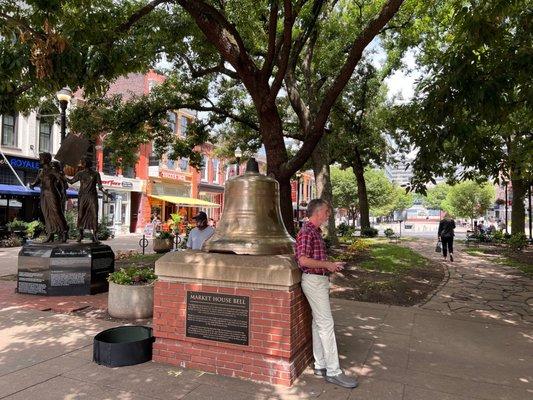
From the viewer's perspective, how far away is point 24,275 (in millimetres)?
8914

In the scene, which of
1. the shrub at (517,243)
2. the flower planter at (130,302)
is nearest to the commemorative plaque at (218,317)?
the flower planter at (130,302)

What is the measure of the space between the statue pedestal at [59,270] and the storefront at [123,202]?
25.6m

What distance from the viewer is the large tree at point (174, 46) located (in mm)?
6992

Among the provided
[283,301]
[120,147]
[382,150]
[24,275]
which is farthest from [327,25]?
[283,301]

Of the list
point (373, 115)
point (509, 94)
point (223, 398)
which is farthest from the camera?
point (373, 115)

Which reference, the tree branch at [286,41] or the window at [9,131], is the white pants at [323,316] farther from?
the window at [9,131]

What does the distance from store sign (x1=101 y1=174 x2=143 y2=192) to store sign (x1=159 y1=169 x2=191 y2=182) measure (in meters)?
3.23

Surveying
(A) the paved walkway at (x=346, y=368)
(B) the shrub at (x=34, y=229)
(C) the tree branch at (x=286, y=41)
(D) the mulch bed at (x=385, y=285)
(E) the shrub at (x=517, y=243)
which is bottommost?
(A) the paved walkway at (x=346, y=368)

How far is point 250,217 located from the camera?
5117 millimetres

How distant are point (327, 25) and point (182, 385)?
16736 millimetres

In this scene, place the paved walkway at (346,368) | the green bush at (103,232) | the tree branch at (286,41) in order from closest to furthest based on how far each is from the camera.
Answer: the paved walkway at (346,368) < the tree branch at (286,41) < the green bush at (103,232)

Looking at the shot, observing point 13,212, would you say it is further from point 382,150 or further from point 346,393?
point 346,393

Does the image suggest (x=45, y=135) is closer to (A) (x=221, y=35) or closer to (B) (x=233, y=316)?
(A) (x=221, y=35)

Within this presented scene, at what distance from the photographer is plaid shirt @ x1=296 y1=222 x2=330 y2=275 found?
4.44 metres
